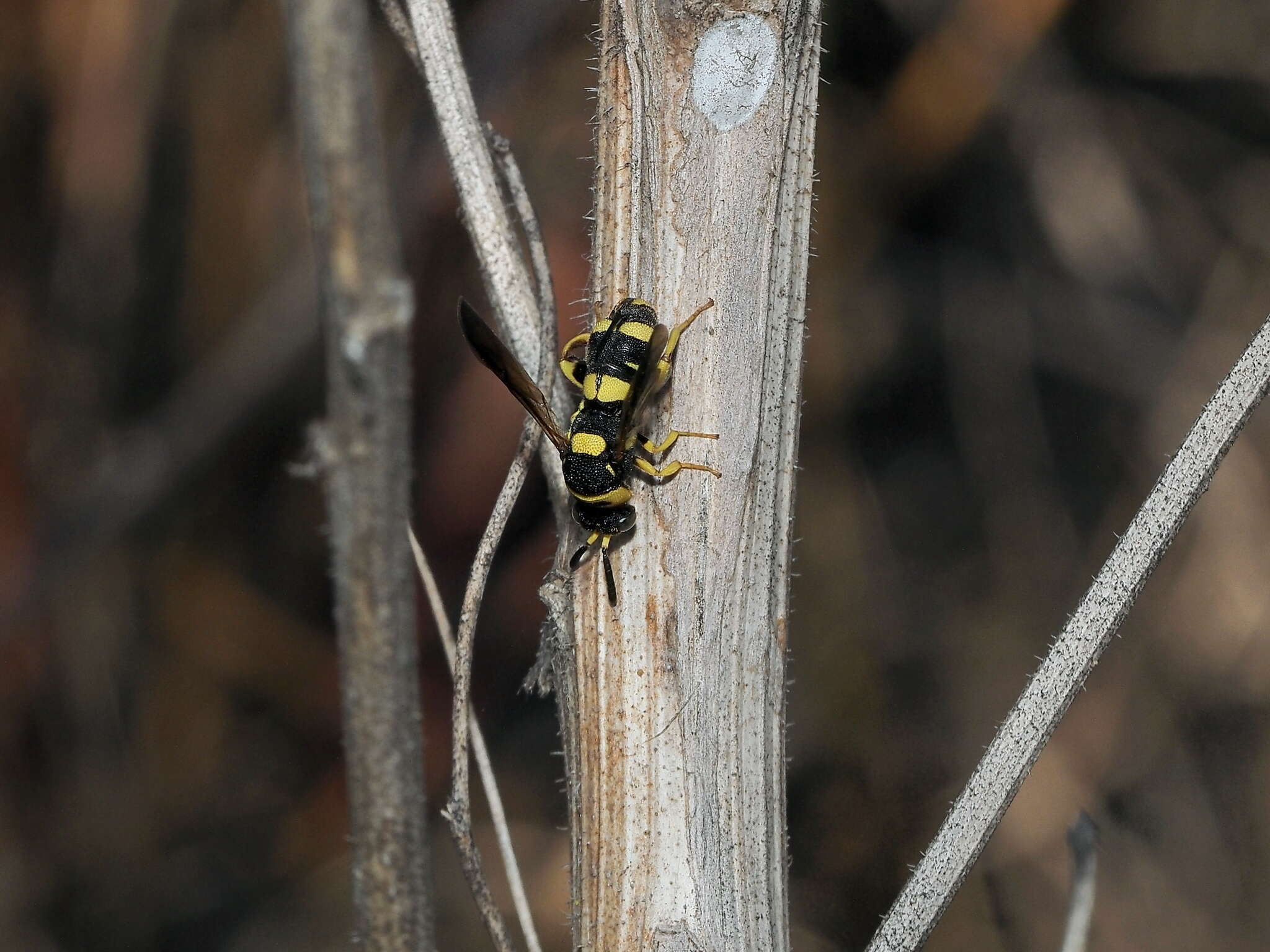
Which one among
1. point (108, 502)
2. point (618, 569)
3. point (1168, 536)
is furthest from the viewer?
point (108, 502)

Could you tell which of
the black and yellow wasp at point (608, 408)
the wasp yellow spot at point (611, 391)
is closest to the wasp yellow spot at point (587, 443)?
the black and yellow wasp at point (608, 408)

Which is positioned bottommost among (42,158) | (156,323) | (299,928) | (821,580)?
(299,928)

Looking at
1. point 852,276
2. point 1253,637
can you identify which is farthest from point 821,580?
point 1253,637

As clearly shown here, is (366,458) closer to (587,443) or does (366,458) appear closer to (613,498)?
(613,498)

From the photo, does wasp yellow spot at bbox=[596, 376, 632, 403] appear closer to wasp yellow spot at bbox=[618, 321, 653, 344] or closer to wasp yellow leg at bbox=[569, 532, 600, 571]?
wasp yellow spot at bbox=[618, 321, 653, 344]

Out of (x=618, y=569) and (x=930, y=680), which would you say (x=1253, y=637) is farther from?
(x=618, y=569)

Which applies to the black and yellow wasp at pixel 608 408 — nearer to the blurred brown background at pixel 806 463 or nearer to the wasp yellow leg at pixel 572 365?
the wasp yellow leg at pixel 572 365
